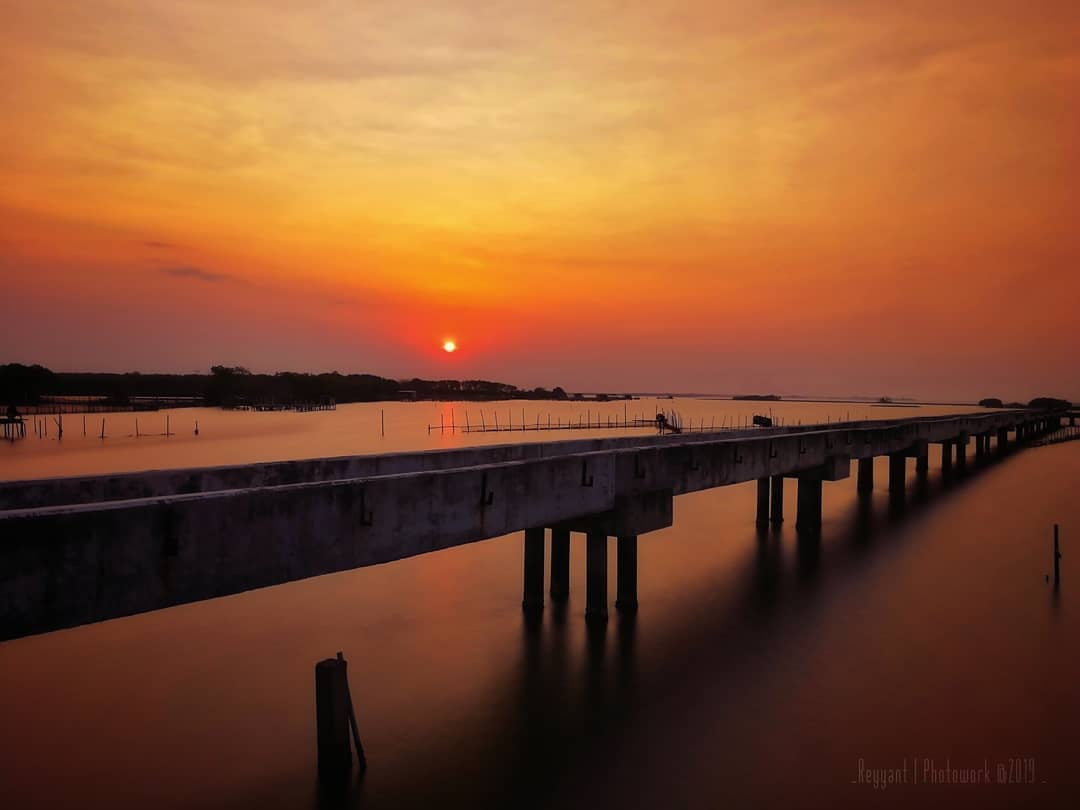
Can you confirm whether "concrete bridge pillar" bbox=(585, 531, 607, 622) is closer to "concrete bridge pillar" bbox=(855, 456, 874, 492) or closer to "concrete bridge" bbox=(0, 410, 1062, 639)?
"concrete bridge" bbox=(0, 410, 1062, 639)

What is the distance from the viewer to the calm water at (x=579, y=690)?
11125 mm

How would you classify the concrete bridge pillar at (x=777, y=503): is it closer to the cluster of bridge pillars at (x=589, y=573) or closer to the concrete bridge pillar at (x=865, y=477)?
the concrete bridge pillar at (x=865, y=477)

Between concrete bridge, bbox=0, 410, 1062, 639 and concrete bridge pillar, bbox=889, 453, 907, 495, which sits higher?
concrete bridge, bbox=0, 410, 1062, 639

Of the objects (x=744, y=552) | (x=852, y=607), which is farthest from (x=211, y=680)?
(x=744, y=552)

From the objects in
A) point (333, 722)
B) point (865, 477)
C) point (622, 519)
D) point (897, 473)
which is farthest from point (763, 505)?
point (333, 722)

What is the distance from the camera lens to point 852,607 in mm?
20234

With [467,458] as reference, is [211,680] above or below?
below

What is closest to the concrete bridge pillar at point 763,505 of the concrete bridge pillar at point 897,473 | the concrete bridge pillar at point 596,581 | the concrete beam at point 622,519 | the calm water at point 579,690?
the calm water at point 579,690

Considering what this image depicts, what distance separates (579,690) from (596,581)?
10.1 ft

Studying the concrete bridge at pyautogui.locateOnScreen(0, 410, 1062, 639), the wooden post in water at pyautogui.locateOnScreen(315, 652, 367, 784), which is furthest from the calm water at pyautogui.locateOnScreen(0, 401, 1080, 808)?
the concrete bridge at pyautogui.locateOnScreen(0, 410, 1062, 639)

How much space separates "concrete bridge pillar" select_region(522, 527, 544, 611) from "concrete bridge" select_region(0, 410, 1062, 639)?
0.03m

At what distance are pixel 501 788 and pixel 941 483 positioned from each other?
4508cm

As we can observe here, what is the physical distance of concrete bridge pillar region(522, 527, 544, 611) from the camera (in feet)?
60.1

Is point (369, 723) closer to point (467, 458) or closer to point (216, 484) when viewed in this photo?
point (216, 484)
